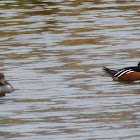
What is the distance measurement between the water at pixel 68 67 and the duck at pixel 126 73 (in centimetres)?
20

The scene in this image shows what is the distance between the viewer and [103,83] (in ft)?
63.4

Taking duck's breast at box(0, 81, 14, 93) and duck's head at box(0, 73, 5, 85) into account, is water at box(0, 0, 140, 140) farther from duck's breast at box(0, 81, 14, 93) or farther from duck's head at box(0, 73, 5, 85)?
duck's head at box(0, 73, 5, 85)

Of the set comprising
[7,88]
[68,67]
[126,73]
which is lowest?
[68,67]

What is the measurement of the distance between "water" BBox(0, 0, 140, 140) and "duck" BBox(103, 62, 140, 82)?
0.67 ft

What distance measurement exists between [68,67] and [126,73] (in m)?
1.85

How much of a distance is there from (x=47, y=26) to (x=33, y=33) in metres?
1.63

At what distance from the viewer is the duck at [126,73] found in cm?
1972

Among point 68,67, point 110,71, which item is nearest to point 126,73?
point 110,71

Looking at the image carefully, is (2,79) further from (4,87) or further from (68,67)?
(68,67)

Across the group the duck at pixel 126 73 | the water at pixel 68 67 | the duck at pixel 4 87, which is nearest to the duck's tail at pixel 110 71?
the duck at pixel 126 73

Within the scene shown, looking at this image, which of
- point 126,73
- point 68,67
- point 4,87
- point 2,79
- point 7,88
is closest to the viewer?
point 4,87

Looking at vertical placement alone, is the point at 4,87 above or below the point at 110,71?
above

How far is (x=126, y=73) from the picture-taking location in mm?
19750

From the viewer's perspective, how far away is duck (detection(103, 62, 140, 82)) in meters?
19.7
